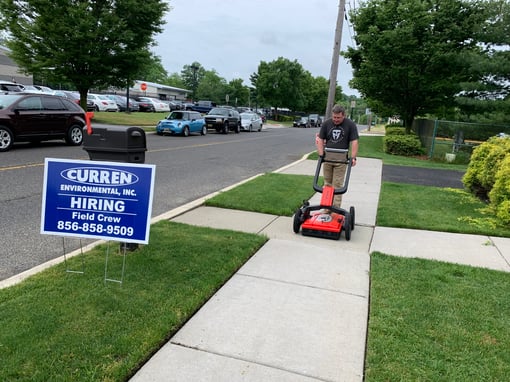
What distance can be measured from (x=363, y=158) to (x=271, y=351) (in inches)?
546

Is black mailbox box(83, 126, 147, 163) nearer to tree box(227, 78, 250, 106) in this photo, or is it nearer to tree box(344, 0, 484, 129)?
tree box(344, 0, 484, 129)

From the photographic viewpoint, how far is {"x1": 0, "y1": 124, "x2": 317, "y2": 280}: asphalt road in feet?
15.7

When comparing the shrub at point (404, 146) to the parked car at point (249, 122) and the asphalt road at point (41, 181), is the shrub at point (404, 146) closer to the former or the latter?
the asphalt road at point (41, 181)

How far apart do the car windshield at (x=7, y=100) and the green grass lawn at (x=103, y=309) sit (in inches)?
373

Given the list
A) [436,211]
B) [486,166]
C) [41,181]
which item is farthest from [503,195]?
[41,181]

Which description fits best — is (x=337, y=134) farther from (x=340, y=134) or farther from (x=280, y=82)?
(x=280, y=82)

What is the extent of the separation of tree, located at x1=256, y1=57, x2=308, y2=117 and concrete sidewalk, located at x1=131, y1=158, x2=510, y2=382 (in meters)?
54.7

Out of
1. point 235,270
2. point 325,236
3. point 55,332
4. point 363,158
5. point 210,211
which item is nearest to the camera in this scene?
point 55,332

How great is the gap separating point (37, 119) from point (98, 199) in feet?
34.7

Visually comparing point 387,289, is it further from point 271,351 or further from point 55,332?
point 55,332

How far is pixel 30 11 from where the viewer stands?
1909 centimetres

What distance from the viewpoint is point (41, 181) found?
8250mm

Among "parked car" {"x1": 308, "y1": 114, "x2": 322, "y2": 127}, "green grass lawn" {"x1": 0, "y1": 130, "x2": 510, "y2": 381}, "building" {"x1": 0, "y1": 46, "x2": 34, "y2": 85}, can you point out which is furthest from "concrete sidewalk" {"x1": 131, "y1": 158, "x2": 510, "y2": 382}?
"parked car" {"x1": 308, "y1": 114, "x2": 322, "y2": 127}

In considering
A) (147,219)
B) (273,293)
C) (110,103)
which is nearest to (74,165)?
(147,219)
